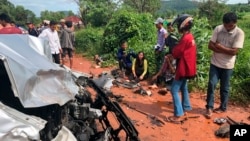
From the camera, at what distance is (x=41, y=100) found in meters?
2.71

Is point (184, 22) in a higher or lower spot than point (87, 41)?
higher

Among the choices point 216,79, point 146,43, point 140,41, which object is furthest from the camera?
point 140,41

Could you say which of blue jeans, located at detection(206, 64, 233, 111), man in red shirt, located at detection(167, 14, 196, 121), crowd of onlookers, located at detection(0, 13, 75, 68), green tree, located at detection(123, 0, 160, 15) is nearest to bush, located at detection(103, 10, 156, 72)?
crowd of onlookers, located at detection(0, 13, 75, 68)

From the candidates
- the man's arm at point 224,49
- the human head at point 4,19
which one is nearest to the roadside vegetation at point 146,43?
the man's arm at point 224,49

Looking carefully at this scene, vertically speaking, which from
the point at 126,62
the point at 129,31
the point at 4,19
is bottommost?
the point at 126,62

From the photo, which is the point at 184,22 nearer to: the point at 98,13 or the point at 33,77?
the point at 33,77

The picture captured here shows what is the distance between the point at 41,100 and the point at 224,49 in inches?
151

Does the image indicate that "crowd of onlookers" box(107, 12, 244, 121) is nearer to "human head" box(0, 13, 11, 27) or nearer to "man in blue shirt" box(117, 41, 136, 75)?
"human head" box(0, 13, 11, 27)

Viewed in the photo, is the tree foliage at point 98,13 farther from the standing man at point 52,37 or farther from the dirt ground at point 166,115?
the dirt ground at point 166,115

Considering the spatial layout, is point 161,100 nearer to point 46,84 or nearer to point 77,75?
point 77,75

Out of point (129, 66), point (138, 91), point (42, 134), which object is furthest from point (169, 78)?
point (42, 134)

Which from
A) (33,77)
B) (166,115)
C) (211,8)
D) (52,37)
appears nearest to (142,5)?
(211,8)

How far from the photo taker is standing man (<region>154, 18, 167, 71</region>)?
9008 millimetres

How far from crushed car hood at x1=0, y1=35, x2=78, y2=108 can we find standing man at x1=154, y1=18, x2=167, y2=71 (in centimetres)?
571
